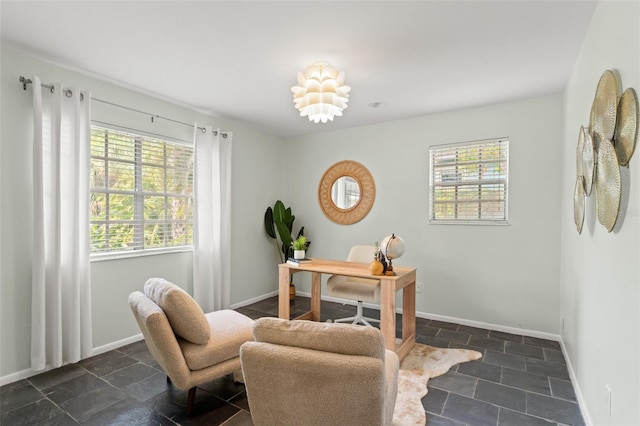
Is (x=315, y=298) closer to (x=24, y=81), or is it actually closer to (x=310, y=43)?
(x=310, y=43)

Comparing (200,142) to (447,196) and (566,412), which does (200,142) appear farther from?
(566,412)

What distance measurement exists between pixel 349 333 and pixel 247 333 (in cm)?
121

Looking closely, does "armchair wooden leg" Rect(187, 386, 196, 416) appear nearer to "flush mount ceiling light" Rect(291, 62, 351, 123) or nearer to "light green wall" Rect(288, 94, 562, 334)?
"flush mount ceiling light" Rect(291, 62, 351, 123)

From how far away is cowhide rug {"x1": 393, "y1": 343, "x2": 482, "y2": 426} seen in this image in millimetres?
2049

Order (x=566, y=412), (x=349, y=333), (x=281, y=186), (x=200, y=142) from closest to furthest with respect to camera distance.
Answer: (x=349, y=333), (x=566, y=412), (x=200, y=142), (x=281, y=186)

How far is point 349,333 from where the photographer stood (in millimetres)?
1392

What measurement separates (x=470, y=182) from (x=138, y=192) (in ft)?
12.3

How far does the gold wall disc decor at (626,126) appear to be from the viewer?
48.8 inches

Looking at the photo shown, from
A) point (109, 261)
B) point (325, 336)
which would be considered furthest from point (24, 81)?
point (325, 336)

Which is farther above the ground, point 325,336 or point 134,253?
point 134,253

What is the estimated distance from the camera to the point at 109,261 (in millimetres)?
3088

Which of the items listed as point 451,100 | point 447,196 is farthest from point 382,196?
point 451,100

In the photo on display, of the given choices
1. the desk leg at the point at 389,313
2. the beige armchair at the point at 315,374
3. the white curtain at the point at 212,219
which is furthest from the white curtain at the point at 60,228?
the desk leg at the point at 389,313

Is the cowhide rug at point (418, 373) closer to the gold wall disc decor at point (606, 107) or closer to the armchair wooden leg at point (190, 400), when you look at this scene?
the armchair wooden leg at point (190, 400)
